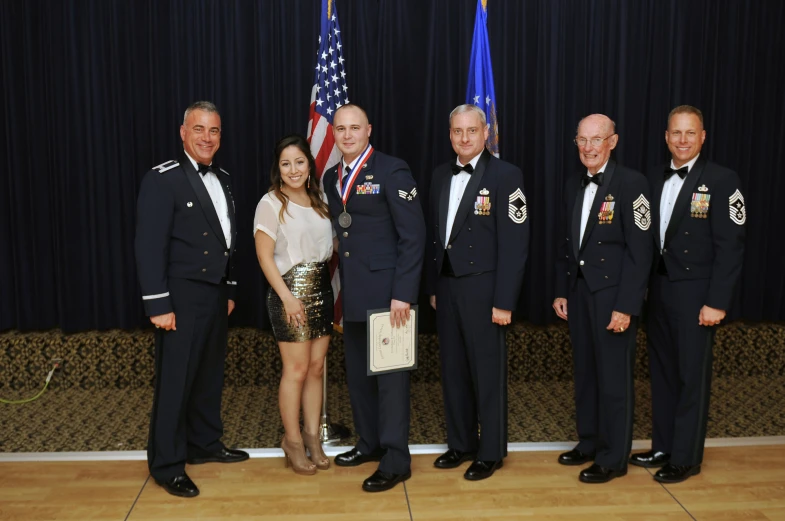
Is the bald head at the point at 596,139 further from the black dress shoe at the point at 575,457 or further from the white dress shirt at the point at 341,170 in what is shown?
the black dress shoe at the point at 575,457

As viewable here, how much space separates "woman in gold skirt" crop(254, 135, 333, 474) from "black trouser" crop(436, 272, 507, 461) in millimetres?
595

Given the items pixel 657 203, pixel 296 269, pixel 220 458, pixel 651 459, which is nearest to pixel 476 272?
pixel 296 269

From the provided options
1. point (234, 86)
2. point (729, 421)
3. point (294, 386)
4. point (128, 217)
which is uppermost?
point (234, 86)

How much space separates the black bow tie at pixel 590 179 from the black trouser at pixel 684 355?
0.57 meters

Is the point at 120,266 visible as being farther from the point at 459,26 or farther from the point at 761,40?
the point at 761,40

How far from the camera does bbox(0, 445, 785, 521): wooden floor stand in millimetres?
3229

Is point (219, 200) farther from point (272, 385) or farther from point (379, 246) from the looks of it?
point (272, 385)

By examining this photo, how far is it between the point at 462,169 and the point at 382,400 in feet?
3.84

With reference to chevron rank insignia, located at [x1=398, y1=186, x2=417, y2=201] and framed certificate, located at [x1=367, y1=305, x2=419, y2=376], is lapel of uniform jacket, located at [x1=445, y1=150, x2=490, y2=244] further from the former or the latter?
framed certificate, located at [x1=367, y1=305, x2=419, y2=376]

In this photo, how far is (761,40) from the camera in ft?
17.3

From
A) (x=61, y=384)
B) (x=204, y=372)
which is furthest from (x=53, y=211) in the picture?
(x=204, y=372)

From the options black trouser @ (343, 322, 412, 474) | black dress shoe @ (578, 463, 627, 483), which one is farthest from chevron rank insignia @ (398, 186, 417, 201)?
black dress shoe @ (578, 463, 627, 483)

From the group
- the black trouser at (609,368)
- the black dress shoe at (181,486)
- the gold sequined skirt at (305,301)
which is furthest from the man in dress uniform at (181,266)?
the black trouser at (609,368)

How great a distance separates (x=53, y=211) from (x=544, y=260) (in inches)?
134
